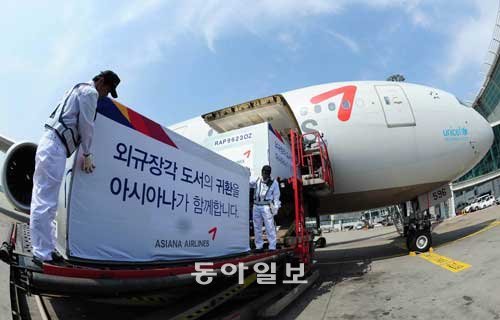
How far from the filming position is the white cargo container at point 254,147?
21.8 ft

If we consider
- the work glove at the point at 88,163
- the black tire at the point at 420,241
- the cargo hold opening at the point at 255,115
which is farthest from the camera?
the black tire at the point at 420,241

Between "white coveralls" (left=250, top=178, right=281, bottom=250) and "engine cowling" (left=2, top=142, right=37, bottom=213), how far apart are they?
11.4 feet

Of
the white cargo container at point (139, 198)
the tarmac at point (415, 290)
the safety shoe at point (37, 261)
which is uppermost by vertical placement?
the white cargo container at point (139, 198)

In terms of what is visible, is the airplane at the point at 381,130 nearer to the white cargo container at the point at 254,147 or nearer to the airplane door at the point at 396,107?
the airplane door at the point at 396,107

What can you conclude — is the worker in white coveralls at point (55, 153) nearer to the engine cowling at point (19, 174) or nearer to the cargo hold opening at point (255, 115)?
the engine cowling at point (19, 174)

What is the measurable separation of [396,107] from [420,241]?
11.9 ft

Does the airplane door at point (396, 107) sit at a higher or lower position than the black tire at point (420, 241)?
higher

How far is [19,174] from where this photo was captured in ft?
15.7

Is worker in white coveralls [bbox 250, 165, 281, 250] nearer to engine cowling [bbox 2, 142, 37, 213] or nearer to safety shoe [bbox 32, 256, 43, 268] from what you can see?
engine cowling [bbox 2, 142, 37, 213]

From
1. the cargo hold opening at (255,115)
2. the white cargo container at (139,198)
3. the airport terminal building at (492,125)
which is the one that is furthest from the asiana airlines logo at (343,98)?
the airport terminal building at (492,125)

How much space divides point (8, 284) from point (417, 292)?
532 centimetres

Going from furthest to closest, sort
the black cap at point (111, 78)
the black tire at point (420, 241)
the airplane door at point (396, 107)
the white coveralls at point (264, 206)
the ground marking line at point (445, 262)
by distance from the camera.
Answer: the black tire at point (420, 241) < the airplane door at point (396, 107) < the ground marking line at point (445, 262) < the white coveralls at point (264, 206) < the black cap at point (111, 78)

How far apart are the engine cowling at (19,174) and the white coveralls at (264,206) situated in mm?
3465

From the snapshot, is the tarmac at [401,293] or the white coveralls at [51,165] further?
the tarmac at [401,293]
